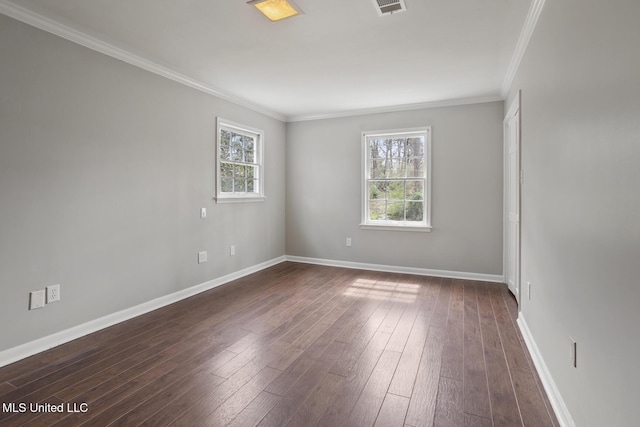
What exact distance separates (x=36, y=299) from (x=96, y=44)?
216cm

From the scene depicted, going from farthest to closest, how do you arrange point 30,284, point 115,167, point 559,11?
point 115,167, point 30,284, point 559,11

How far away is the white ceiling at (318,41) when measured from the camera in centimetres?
239

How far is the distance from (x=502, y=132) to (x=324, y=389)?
4020 mm

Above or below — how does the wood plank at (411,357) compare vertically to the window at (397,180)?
below

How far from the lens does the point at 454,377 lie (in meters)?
2.17

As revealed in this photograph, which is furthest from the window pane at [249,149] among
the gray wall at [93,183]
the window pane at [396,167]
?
the window pane at [396,167]

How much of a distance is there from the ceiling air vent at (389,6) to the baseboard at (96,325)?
3.41 metres

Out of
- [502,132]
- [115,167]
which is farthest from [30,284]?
[502,132]

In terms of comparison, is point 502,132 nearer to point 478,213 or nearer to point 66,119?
point 478,213

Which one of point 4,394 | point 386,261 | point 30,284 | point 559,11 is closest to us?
point 559,11

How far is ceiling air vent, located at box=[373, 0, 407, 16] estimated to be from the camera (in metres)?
2.28

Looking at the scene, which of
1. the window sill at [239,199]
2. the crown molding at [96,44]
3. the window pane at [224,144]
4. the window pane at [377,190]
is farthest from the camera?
the window pane at [377,190]

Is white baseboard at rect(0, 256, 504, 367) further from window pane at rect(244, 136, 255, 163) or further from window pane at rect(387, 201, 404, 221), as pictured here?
window pane at rect(244, 136, 255, 163)

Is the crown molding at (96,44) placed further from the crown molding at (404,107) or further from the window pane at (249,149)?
the crown molding at (404,107)
